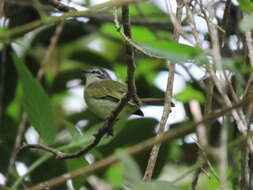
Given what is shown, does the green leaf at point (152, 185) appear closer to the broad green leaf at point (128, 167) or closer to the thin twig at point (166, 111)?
the broad green leaf at point (128, 167)

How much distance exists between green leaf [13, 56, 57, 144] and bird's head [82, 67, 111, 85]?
2.04 meters

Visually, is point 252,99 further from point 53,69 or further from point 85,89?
point 85,89

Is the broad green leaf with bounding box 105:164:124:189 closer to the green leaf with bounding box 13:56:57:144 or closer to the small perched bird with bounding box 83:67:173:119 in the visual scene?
the small perched bird with bounding box 83:67:173:119

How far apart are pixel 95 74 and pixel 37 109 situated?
2992 millimetres

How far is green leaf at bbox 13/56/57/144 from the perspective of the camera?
300 centimetres

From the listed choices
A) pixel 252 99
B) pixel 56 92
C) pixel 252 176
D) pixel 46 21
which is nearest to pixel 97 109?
pixel 56 92

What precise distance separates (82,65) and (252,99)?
3.48 metres

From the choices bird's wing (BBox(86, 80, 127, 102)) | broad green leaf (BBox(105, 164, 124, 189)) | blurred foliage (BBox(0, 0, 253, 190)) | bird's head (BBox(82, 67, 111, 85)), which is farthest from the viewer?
bird's head (BBox(82, 67, 111, 85))

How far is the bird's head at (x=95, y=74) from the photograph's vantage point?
5540 mm

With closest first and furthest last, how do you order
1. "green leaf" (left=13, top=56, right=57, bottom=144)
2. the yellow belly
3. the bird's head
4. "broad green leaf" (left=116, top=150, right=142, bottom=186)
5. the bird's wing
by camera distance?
"broad green leaf" (left=116, top=150, right=142, bottom=186), "green leaf" (left=13, top=56, right=57, bottom=144), the yellow belly, the bird's wing, the bird's head

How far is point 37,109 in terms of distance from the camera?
9.94 ft

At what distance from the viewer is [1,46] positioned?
4738mm

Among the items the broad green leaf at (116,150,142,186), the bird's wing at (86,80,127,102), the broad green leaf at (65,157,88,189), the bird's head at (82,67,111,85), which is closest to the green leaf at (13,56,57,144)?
the broad green leaf at (65,157,88,189)

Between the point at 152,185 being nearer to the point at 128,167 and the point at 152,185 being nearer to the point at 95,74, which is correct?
the point at 128,167
